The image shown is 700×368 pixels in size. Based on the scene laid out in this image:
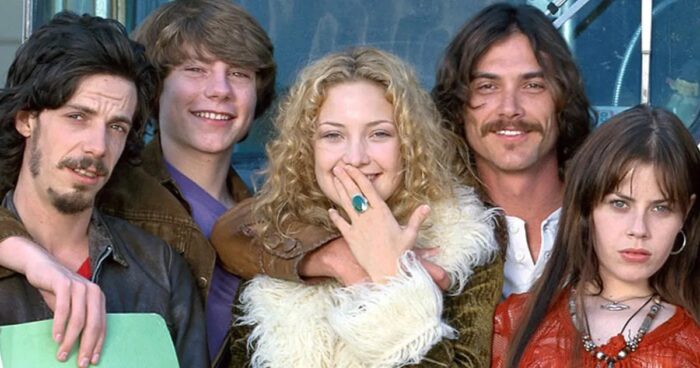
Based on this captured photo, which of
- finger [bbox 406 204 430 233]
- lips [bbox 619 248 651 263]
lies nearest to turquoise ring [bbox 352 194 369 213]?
finger [bbox 406 204 430 233]

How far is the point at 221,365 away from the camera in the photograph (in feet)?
12.0

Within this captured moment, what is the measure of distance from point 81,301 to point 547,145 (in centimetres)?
156

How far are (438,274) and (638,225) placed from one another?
539mm

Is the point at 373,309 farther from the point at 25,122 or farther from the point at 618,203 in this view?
the point at 25,122

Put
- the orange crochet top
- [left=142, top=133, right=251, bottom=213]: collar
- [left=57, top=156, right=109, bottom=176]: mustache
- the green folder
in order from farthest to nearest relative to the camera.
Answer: [left=142, top=133, right=251, bottom=213]: collar < [left=57, top=156, right=109, bottom=176]: mustache < the orange crochet top < the green folder

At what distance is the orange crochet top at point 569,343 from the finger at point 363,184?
454 mm

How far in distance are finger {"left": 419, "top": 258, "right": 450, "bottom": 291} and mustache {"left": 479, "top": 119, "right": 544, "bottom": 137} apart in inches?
24.1

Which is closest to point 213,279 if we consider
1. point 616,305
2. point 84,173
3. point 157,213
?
point 157,213

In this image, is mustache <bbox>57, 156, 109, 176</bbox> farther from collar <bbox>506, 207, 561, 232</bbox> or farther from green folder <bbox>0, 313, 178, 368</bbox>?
collar <bbox>506, 207, 561, 232</bbox>

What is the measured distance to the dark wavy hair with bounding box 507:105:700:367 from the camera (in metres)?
3.22

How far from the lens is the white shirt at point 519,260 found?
3770 mm

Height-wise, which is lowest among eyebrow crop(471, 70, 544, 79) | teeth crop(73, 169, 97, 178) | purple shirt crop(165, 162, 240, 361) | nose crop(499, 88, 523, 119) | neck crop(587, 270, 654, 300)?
purple shirt crop(165, 162, 240, 361)

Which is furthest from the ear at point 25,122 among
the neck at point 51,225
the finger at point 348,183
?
the finger at point 348,183

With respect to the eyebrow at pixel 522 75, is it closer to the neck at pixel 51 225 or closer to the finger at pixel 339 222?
the finger at pixel 339 222
